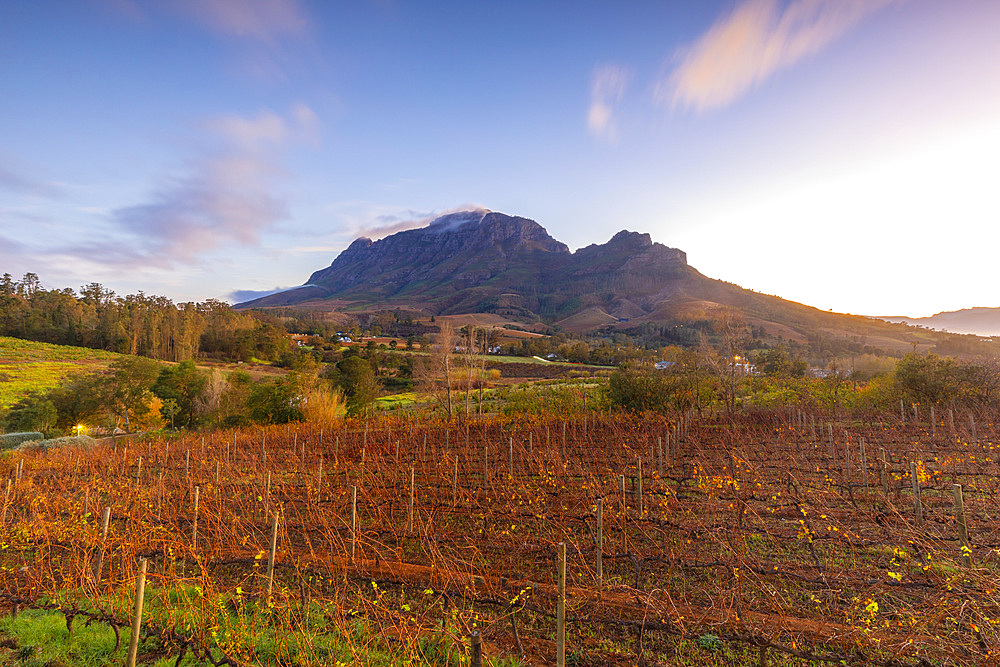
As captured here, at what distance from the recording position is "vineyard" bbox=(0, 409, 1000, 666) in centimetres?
432

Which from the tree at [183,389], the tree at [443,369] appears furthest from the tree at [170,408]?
the tree at [443,369]

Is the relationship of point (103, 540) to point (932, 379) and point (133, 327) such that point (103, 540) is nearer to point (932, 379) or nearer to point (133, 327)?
point (932, 379)

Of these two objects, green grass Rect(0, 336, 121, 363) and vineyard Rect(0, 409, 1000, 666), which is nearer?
vineyard Rect(0, 409, 1000, 666)

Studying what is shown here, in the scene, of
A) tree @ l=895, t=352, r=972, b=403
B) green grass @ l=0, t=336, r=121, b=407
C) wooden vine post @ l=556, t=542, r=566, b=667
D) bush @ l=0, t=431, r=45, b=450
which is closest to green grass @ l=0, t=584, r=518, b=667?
wooden vine post @ l=556, t=542, r=566, b=667

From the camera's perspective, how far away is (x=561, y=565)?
3.65 m

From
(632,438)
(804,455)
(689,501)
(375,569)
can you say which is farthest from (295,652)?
(804,455)

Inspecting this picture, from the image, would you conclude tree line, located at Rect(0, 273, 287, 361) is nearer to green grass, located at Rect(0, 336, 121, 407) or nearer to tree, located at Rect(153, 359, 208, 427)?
green grass, located at Rect(0, 336, 121, 407)

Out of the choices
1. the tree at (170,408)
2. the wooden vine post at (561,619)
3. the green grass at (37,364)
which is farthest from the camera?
the green grass at (37,364)

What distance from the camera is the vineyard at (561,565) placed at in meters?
4.32

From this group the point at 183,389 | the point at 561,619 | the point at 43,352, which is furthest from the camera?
the point at 43,352

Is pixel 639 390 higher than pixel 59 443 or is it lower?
higher

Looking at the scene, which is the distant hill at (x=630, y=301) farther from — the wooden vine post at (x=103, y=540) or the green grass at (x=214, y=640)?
the wooden vine post at (x=103, y=540)

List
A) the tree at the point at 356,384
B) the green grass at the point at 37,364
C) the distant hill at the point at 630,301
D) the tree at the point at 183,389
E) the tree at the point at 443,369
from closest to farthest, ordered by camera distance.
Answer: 1. the tree at the point at 443,369
2. the tree at the point at 356,384
3. the tree at the point at 183,389
4. the green grass at the point at 37,364
5. the distant hill at the point at 630,301

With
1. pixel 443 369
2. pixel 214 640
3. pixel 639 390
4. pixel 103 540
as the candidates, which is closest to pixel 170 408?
pixel 443 369
